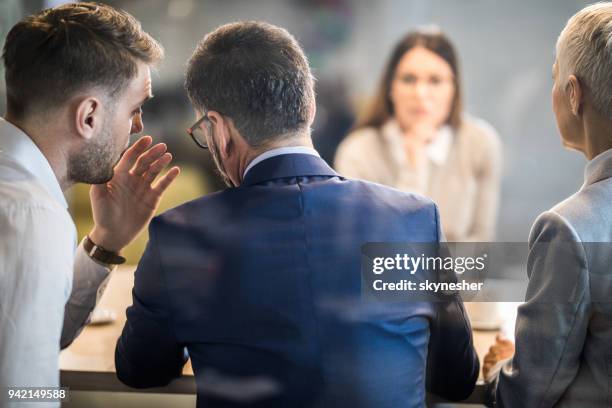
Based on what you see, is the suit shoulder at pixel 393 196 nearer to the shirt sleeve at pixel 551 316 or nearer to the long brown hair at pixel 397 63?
the shirt sleeve at pixel 551 316

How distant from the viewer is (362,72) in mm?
4328

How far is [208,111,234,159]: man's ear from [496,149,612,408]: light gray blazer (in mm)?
538

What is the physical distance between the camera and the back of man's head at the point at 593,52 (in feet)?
3.65

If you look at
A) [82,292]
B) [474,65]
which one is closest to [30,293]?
[82,292]

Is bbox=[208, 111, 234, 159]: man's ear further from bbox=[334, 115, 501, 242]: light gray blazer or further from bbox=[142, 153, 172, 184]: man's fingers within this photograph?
bbox=[334, 115, 501, 242]: light gray blazer

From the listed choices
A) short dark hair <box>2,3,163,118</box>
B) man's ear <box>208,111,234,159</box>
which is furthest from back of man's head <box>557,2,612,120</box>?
short dark hair <box>2,3,163,118</box>

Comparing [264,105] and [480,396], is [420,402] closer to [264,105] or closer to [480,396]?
[480,396]

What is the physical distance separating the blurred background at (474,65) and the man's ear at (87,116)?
2.88 m

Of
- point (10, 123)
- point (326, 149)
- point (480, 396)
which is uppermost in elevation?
point (10, 123)

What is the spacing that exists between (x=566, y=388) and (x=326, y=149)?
121 inches

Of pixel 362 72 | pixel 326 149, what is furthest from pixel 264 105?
pixel 362 72

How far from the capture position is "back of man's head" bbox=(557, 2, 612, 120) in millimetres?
1113

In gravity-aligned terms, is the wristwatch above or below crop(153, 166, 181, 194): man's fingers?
below

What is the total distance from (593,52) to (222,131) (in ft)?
2.07
